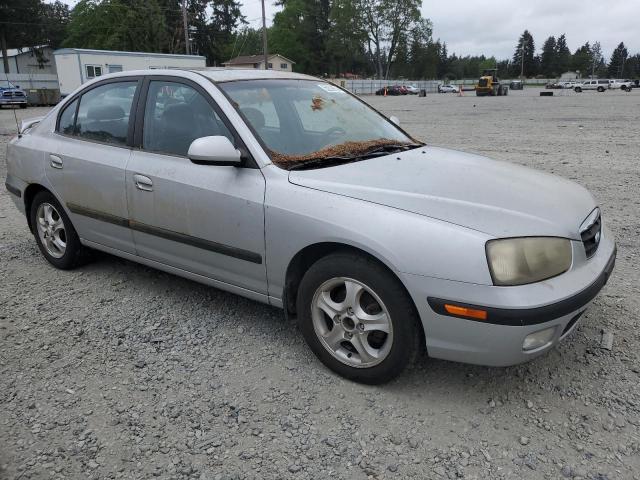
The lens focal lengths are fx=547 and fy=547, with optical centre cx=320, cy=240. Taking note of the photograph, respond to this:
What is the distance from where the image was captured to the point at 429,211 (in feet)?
8.44

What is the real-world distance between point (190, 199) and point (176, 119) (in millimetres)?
627

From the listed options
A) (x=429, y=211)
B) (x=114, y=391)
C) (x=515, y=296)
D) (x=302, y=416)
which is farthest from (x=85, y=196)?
(x=515, y=296)

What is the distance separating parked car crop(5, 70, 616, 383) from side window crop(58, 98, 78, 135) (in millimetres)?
14

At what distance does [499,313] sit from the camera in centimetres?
238

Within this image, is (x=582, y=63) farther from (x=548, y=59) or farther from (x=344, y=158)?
(x=344, y=158)

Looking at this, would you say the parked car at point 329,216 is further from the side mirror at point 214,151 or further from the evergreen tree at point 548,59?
the evergreen tree at point 548,59

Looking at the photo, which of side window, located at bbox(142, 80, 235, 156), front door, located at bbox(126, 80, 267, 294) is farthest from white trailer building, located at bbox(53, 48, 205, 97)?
front door, located at bbox(126, 80, 267, 294)

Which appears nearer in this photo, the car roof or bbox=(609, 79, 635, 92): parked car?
the car roof

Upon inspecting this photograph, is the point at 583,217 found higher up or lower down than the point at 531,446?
higher up

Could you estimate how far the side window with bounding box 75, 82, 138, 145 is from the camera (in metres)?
3.89

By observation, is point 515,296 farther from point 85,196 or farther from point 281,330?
point 85,196

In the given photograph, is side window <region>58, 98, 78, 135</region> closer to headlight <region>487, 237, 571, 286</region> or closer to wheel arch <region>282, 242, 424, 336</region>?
wheel arch <region>282, 242, 424, 336</region>

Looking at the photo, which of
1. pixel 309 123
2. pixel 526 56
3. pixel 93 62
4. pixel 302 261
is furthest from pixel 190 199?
pixel 526 56

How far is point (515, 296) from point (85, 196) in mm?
3146
